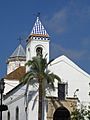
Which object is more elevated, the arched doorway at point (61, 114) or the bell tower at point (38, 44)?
the bell tower at point (38, 44)

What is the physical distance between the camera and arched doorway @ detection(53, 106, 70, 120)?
57.5 meters

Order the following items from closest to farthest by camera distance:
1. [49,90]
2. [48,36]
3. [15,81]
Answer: [49,90] < [48,36] < [15,81]

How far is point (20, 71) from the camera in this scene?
73.4 m

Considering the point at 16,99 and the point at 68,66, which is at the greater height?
the point at 68,66

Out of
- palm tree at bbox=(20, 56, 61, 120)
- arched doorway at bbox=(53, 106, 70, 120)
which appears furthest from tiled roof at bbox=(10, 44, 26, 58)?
palm tree at bbox=(20, 56, 61, 120)

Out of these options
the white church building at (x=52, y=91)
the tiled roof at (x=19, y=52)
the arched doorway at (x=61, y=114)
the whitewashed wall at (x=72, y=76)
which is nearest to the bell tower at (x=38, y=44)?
the white church building at (x=52, y=91)

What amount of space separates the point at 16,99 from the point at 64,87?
7.63m

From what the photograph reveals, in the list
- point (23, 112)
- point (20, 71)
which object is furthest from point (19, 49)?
point (23, 112)

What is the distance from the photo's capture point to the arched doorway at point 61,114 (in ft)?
189

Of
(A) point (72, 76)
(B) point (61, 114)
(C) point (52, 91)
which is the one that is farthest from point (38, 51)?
(B) point (61, 114)

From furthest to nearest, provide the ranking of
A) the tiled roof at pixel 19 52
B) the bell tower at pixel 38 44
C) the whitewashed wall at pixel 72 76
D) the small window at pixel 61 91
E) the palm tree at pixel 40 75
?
the tiled roof at pixel 19 52
the bell tower at pixel 38 44
the whitewashed wall at pixel 72 76
the small window at pixel 61 91
the palm tree at pixel 40 75

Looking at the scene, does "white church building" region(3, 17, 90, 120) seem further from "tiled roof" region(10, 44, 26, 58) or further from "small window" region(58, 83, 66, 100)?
"tiled roof" region(10, 44, 26, 58)

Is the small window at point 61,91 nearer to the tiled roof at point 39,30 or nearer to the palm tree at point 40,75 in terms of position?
the palm tree at point 40,75

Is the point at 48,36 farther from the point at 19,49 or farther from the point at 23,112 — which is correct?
the point at 19,49
